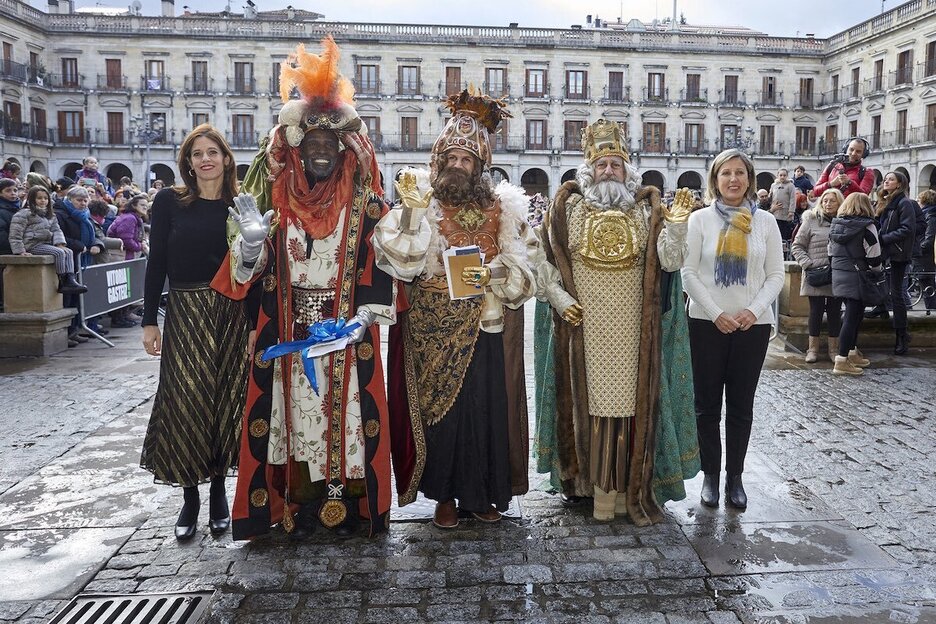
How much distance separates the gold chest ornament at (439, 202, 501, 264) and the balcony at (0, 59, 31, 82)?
41696mm

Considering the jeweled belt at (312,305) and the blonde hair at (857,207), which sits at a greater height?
the blonde hair at (857,207)

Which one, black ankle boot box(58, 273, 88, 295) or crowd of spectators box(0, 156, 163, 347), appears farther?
crowd of spectators box(0, 156, 163, 347)

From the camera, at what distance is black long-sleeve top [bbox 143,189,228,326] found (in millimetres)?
3668

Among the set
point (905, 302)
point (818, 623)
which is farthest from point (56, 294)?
point (905, 302)

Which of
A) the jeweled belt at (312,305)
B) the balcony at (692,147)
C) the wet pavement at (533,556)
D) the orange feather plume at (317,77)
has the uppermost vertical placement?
the balcony at (692,147)

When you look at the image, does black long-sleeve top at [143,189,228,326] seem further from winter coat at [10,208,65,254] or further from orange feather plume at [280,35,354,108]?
winter coat at [10,208,65,254]

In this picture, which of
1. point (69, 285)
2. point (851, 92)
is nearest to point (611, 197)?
point (69, 285)

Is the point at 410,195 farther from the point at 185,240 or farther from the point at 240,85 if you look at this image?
the point at 240,85

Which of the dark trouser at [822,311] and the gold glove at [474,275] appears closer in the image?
the gold glove at [474,275]

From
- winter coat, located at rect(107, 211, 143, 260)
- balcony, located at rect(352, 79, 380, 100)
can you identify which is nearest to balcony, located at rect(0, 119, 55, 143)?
balcony, located at rect(352, 79, 380, 100)

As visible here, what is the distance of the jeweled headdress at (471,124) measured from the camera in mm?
3723

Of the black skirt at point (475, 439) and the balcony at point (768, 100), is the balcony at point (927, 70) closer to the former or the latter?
the balcony at point (768, 100)

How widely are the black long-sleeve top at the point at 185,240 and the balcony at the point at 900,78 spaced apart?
131 feet

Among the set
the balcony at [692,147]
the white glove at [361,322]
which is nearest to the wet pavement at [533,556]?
the white glove at [361,322]
